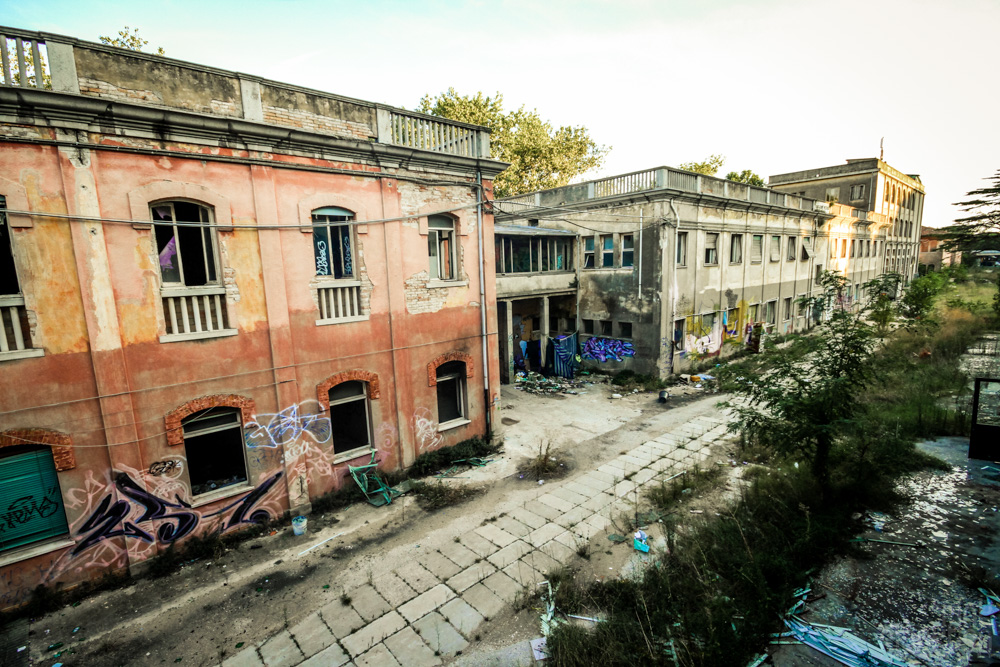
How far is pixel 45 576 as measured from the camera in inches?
243

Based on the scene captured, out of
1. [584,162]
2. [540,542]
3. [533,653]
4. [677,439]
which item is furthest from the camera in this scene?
[584,162]

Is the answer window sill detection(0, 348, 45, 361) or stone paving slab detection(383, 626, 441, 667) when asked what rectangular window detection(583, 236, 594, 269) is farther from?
window sill detection(0, 348, 45, 361)

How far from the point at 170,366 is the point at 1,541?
119 inches

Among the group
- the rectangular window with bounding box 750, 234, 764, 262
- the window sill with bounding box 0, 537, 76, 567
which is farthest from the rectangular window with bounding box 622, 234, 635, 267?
the window sill with bounding box 0, 537, 76, 567

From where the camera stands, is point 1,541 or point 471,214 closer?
point 1,541

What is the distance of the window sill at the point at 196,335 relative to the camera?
6.83 metres

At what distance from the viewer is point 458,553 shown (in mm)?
7289

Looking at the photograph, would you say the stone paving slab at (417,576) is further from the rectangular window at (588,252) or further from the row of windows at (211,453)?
the rectangular window at (588,252)

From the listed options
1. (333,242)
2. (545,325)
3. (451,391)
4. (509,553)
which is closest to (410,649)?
(509,553)

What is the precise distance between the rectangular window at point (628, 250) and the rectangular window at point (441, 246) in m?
9.64

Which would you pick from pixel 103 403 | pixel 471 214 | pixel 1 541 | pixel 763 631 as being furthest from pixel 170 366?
pixel 763 631

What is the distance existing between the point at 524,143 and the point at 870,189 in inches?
1048

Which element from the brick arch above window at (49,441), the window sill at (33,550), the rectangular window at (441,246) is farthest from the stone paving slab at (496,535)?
the brick arch above window at (49,441)

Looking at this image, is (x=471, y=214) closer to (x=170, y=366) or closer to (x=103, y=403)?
(x=170, y=366)
